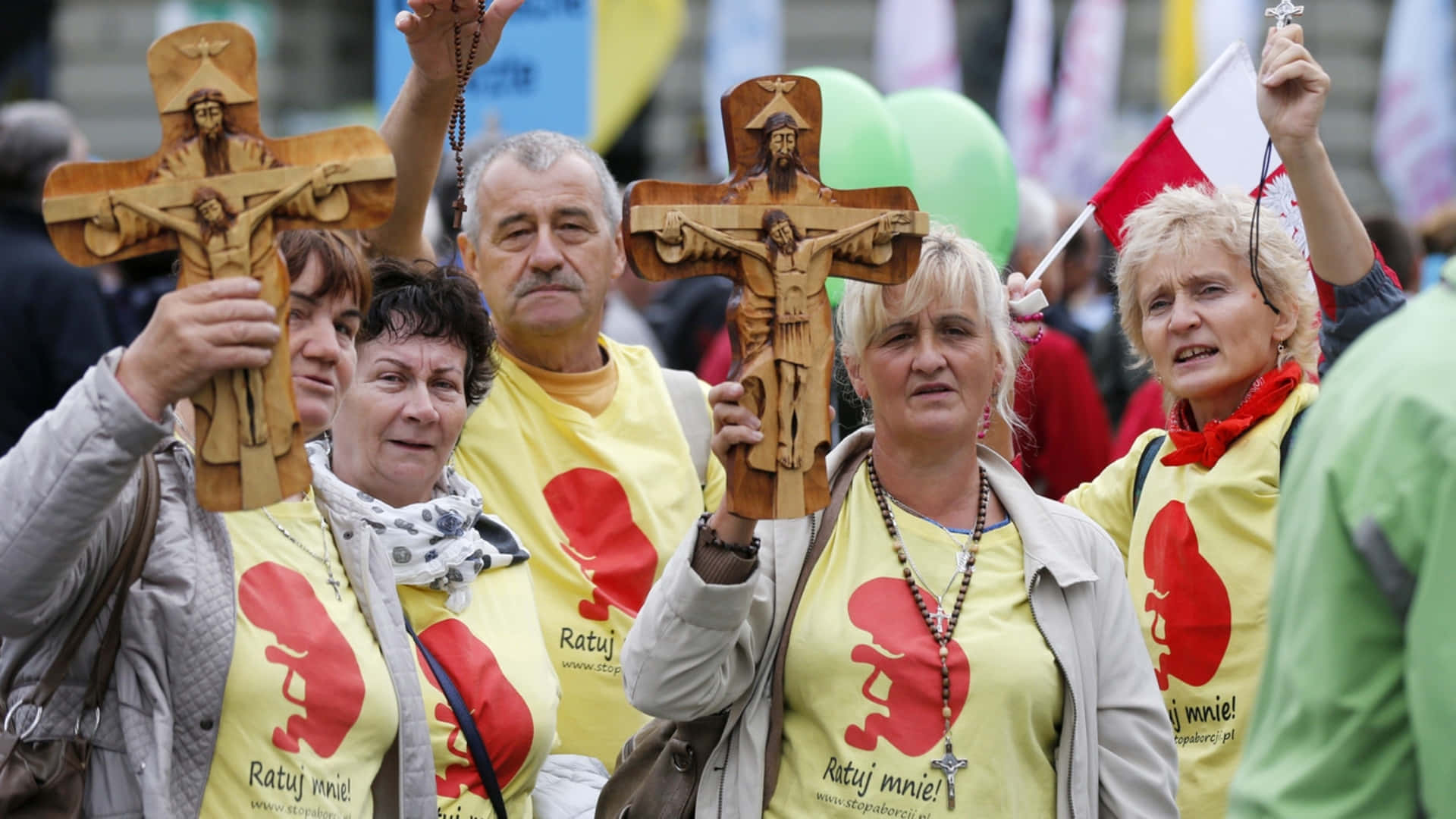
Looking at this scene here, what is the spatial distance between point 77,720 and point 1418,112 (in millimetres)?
12511

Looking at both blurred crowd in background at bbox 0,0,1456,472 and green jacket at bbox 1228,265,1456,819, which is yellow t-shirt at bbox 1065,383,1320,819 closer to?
blurred crowd in background at bbox 0,0,1456,472

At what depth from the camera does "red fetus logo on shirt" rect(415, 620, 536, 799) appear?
9.32 feet

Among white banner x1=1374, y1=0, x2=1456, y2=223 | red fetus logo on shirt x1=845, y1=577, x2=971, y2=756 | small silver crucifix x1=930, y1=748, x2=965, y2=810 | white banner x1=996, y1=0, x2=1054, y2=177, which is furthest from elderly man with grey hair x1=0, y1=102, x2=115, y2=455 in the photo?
white banner x1=1374, y1=0, x2=1456, y2=223

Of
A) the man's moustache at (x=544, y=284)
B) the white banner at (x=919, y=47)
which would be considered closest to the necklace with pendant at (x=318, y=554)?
the man's moustache at (x=544, y=284)

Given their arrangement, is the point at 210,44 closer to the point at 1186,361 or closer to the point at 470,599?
the point at 470,599

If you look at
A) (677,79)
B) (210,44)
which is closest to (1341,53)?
(677,79)

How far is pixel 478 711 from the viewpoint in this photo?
286 centimetres

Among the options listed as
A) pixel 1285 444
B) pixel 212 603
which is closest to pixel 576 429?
pixel 212 603

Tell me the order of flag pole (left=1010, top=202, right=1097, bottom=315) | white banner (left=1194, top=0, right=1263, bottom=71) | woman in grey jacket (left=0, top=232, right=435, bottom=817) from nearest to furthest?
woman in grey jacket (left=0, top=232, right=435, bottom=817), flag pole (left=1010, top=202, right=1097, bottom=315), white banner (left=1194, top=0, right=1263, bottom=71)

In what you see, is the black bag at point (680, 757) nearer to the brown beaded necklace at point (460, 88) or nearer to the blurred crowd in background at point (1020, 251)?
the blurred crowd in background at point (1020, 251)

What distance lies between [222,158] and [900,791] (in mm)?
1385

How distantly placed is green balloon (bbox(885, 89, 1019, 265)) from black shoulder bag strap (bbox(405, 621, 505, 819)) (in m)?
2.51

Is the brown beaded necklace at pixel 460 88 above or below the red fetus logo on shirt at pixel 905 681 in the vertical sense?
above

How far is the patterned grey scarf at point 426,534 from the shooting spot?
2.88m
